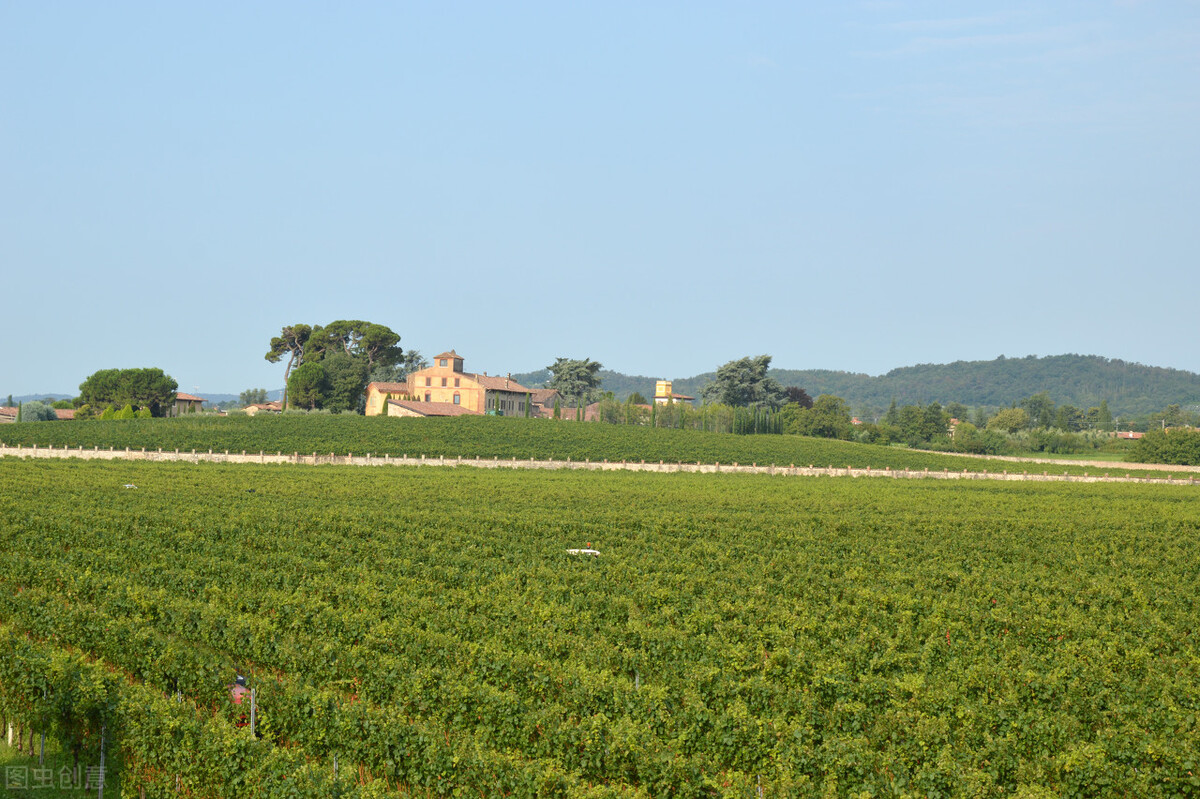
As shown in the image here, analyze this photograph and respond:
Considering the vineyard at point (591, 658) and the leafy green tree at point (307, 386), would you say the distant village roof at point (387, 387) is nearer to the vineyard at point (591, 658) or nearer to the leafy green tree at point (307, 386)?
the leafy green tree at point (307, 386)

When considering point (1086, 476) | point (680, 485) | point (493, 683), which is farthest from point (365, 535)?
point (1086, 476)

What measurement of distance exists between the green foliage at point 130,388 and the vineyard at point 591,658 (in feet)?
A: 301

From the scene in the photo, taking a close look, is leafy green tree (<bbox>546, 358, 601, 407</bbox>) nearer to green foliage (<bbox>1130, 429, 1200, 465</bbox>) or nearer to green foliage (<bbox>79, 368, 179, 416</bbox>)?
green foliage (<bbox>79, 368, 179, 416</bbox>)

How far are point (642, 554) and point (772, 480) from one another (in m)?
40.2

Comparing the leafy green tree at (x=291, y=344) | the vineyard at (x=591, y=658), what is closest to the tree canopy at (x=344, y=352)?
the leafy green tree at (x=291, y=344)

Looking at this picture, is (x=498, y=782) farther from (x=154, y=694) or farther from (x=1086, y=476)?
(x=1086, y=476)

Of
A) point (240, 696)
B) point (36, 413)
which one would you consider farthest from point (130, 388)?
point (240, 696)

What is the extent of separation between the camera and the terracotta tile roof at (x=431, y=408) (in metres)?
106

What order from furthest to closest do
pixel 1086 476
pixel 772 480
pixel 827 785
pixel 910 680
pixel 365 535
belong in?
pixel 1086 476, pixel 772 480, pixel 365 535, pixel 910 680, pixel 827 785

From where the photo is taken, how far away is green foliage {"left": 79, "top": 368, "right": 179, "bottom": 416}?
385 ft

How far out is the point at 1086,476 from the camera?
264ft

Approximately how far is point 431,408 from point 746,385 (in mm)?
48197

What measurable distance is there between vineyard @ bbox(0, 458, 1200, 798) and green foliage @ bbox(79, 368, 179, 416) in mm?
91796

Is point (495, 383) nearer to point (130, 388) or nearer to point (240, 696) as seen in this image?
point (130, 388)
